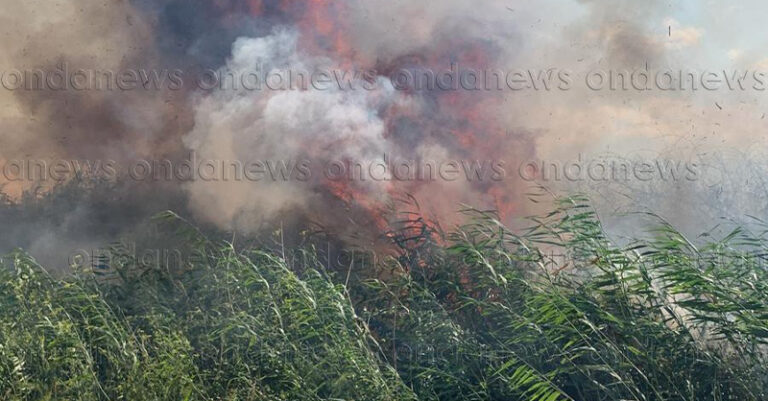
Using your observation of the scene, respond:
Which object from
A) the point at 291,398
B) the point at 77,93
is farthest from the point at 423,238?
the point at 77,93

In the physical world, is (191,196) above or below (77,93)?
below

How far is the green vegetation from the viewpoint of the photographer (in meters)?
7.53

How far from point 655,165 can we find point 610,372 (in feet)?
22.7

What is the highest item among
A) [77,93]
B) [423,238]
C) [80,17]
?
[80,17]

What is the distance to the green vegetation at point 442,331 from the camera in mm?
7527

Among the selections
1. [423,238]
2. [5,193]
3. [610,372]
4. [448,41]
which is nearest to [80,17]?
[5,193]

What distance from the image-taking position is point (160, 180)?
42.6ft

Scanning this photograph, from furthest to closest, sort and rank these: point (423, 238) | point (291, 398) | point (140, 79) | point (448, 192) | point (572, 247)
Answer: point (140, 79) < point (448, 192) < point (423, 238) < point (572, 247) < point (291, 398)

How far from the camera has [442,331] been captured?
8500 millimetres

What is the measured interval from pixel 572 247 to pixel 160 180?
635cm

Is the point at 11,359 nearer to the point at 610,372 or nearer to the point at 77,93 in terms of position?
the point at 610,372

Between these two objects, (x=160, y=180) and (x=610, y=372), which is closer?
(x=610, y=372)

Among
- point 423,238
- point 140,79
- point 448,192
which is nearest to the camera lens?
point 423,238

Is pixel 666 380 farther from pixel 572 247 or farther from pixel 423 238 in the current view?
pixel 423 238
